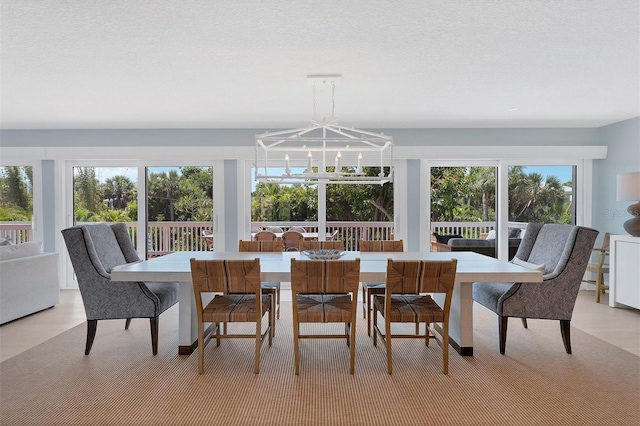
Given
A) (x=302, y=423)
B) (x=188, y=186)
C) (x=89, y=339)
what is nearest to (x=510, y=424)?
(x=302, y=423)

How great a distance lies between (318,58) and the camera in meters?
2.79

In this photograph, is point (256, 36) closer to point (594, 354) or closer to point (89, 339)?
point (89, 339)

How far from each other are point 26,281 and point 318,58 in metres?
3.65

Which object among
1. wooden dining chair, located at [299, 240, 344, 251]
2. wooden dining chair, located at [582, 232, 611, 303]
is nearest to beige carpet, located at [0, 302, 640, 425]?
wooden dining chair, located at [299, 240, 344, 251]

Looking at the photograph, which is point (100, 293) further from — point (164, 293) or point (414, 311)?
point (414, 311)

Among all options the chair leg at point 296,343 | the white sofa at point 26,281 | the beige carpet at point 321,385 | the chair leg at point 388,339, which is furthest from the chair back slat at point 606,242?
the white sofa at point 26,281

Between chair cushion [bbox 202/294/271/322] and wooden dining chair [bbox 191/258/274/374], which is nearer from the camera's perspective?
wooden dining chair [bbox 191/258/274/374]

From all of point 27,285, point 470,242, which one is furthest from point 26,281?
point 470,242

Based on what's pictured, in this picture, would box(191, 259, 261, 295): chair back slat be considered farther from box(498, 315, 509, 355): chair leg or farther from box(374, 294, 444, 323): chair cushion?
box(498, 315, 509, 355): chair leg

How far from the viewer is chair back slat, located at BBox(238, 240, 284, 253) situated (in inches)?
157

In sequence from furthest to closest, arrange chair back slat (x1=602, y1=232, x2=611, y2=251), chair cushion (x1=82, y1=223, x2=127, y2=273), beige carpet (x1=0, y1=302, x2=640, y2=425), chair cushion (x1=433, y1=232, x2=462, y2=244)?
chair cushion (x1=433, y1=232, x2=462, y2=244) < chair back slat (x1=602, y1=232, x2=611, y2=251) < chair cushion (x1=82, y1=223, x2=127, y2=273) < beige carpet (x1=0, y1=302, x2=640, y2=425)

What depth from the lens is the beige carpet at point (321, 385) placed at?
212 cm

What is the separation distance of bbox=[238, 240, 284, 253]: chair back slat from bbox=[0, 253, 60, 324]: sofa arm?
2141 mm

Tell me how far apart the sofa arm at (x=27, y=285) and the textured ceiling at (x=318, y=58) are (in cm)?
164
